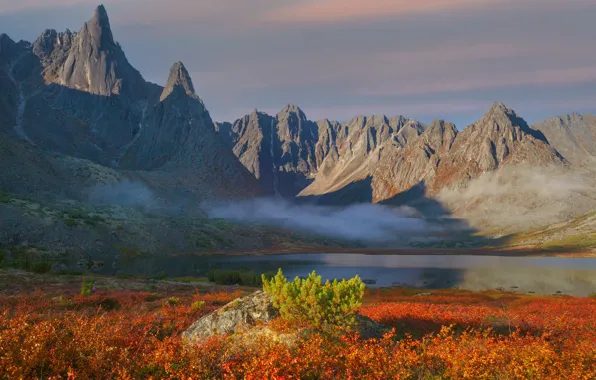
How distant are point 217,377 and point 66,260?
320ft

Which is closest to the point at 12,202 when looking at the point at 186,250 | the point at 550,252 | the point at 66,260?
the point at 66,260

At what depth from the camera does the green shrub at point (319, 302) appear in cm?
1396

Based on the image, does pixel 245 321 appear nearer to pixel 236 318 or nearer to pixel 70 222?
pixel 236 318

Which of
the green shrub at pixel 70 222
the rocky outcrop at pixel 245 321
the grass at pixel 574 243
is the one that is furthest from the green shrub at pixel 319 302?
the grass at pixel 574 243

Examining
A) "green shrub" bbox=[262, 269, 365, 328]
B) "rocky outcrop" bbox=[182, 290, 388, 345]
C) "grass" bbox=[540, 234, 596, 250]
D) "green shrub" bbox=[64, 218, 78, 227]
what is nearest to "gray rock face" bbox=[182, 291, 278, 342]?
"rocky outcrop" bbox=[182, 290, 388, 345]

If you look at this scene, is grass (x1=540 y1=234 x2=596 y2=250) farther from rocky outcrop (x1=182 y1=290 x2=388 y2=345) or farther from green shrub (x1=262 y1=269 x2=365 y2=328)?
green shrub (x1=262 y1=269 x2=365 y2=328)

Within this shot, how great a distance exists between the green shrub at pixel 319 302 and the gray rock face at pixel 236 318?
0.63 metres

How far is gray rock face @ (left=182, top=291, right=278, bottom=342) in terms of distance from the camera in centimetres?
1500

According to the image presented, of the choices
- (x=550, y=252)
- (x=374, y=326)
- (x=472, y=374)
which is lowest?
(x=550, y=252)

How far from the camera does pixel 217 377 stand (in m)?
8.93

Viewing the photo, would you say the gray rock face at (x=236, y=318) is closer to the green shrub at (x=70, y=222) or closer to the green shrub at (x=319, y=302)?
the green shrub at (x=319, y=302)

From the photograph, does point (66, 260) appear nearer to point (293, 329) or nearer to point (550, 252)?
point (293, 329)

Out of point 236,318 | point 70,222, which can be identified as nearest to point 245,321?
point 236,318

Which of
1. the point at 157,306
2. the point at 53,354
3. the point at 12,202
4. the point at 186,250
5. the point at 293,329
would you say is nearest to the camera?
the point at 53,354
